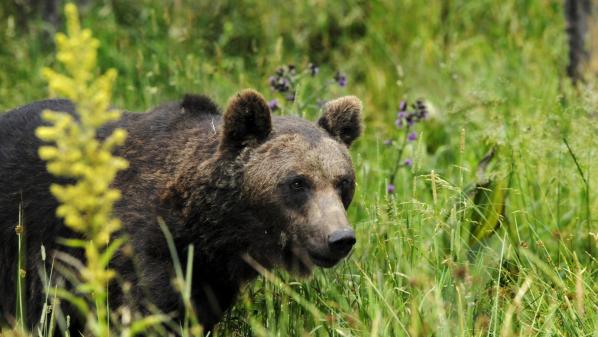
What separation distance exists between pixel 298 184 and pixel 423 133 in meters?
2.42

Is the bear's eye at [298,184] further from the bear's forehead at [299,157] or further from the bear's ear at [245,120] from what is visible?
the bear's ear at [245,120]

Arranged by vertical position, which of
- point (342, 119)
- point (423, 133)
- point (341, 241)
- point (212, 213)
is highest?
point (342, 119)

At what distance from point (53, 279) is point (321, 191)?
4.21 ft

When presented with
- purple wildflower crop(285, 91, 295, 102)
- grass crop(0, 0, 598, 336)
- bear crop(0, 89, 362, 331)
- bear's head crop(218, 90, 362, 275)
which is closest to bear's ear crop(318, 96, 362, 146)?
bear crop(0, 89, 362, 331)

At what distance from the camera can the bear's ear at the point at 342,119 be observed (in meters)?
4.11

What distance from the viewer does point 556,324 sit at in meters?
3.48

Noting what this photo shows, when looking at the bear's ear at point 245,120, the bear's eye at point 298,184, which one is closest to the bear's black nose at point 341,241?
the bear's eye at point 298,184

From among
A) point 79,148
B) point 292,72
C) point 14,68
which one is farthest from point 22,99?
point 79,148

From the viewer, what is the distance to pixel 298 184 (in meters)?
3.67

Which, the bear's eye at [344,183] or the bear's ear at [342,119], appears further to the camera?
the bear's ear at [342,119]

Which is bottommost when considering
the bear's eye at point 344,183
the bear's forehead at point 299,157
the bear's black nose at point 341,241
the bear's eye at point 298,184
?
the bear's black nose at point 341,241

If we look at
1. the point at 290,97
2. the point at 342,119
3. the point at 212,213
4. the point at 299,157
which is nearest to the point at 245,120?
the point at 299,157

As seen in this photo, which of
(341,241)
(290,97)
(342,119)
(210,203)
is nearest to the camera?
(341,241)

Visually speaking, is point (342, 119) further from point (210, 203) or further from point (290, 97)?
point (290, 97)
